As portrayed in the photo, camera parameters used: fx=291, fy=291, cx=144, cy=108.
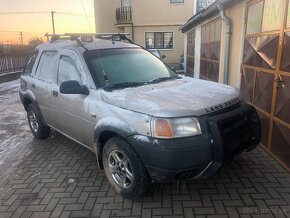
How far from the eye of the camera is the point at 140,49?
5023mm

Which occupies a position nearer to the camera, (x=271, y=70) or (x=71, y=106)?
(x=71, y=106)

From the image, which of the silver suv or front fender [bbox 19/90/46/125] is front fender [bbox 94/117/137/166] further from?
front fender [bbox 19/90/46/125]

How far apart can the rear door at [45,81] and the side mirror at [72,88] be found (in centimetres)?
117

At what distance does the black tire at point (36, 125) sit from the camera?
5.82 m

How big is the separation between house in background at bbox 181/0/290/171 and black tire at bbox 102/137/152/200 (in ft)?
7.48

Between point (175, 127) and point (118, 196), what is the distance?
4.51ft

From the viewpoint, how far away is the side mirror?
3.93 m

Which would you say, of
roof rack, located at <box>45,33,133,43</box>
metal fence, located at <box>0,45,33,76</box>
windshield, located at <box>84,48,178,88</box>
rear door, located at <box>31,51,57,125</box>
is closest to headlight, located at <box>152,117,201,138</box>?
windshield, located at <box>84,48,178,88</box>

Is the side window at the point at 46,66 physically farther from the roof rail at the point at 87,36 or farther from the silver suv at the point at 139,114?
the roof rail at the point at 87,36

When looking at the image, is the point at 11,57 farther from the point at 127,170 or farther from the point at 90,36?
the point at 127,170

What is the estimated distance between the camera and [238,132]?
137 inches

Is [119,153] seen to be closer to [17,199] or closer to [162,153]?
[162,153]

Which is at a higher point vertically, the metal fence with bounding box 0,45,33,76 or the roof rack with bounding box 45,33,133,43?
the roof rack with bounding box 45,33,133,43

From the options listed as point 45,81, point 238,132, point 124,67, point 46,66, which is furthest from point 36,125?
point 238,132
